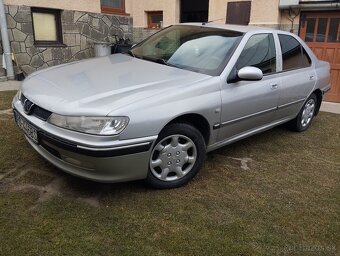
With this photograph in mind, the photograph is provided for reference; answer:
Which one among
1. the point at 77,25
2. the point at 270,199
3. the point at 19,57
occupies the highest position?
the point at 77,25

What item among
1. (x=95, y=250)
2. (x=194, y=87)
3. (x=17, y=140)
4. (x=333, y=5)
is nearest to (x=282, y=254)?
(x=95, y=250)

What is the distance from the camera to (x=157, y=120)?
283 centimetres

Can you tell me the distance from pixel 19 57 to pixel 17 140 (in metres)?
4.54

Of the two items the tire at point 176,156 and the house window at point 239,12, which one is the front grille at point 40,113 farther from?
the house window at point 239,12

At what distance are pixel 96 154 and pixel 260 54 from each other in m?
2.43

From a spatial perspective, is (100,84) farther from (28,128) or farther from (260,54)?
(260,54)

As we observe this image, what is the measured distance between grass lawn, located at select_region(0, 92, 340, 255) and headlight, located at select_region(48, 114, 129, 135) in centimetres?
68

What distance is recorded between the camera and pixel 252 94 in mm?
3770

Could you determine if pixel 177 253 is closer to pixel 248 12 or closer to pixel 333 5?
pixel 333 5

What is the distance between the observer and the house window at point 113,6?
981cm

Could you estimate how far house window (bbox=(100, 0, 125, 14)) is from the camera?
9.81 m

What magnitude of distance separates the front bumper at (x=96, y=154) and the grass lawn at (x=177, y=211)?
0.96ft

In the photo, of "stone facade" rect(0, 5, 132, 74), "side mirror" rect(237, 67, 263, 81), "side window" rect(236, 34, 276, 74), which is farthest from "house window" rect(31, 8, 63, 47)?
"side mirror" rect(237, 67, 263, 81)

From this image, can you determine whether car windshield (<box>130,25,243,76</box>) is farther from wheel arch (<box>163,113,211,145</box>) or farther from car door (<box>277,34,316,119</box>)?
car door (<box>277,34,316,119</box>)
